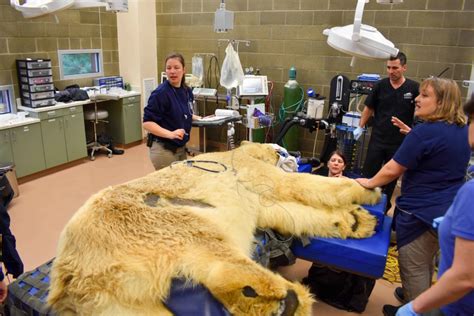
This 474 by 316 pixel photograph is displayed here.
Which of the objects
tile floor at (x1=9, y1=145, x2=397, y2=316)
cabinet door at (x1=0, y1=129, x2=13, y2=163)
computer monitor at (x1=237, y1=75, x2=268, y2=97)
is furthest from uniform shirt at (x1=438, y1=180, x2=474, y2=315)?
cabinet door at (x1=0, y1=129, x2=13, y2=163)

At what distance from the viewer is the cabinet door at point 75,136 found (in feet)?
15.7

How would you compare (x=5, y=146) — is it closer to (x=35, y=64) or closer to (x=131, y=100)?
(x=35, y=64)

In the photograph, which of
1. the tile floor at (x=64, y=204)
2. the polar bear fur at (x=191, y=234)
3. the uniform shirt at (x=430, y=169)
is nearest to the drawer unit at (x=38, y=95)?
the tile floor at (x=64, y=204)

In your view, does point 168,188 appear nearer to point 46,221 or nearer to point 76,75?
point 46,221

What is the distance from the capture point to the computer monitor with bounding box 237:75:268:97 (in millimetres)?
4824

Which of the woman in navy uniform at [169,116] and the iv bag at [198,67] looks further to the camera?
the iv bag at [198,67]

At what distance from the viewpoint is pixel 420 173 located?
195cm

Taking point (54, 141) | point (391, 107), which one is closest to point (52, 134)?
point (54, 141)

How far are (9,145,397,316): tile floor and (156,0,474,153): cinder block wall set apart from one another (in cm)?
198

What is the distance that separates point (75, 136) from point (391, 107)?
3.80 meters

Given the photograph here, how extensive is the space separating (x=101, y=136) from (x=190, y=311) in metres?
4.59

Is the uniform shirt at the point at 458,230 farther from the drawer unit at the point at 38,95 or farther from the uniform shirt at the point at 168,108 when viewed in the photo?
the drawer unit at the point at 38,95

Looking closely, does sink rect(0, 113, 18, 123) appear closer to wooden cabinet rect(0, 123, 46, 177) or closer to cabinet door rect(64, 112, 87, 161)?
wooden cabinet rect(0, 123, 46, 177)

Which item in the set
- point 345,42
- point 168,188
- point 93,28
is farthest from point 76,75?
point 345,42
